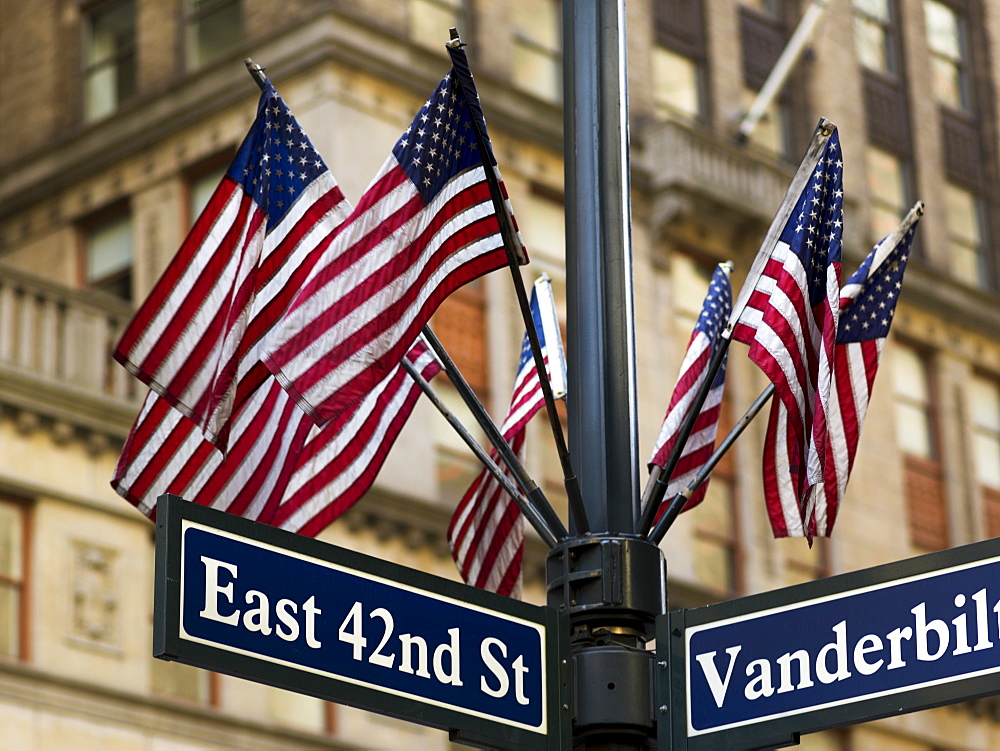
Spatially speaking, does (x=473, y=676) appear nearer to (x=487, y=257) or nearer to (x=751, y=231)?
(x=487, y=257)

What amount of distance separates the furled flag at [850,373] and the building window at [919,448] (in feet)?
93.4

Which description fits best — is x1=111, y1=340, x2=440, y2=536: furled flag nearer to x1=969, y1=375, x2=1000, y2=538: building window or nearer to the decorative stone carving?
the decorative stone carving

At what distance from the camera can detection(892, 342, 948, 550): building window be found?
1409 inches

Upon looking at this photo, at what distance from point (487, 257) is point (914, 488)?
30.6m

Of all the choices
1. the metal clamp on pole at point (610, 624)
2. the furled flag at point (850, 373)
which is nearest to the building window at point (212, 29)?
the furled flag at point (850, 373)

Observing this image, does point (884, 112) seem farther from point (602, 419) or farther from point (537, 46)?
point (602, 419)

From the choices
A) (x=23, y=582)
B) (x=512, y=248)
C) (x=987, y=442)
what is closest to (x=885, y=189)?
(x=987, y=442)

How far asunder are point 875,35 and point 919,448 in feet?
27.7

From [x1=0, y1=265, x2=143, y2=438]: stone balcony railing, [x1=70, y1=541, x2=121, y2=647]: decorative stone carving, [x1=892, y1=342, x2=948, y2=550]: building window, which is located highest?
[x1=892, y1=342, x2=948, y2=550]: building window

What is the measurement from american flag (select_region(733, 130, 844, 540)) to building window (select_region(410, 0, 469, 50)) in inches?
885

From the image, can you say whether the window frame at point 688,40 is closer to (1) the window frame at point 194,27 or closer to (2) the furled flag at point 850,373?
(1) the window frame at point 194,27

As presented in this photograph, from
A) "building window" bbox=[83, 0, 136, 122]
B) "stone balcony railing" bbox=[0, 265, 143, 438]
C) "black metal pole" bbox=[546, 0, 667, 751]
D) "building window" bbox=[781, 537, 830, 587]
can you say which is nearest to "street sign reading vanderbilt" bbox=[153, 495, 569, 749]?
"black metal pole" bbox=[546, 0, 667, 751]

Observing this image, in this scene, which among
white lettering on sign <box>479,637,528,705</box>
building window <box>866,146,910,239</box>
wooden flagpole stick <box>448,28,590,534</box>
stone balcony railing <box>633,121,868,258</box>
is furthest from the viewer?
building window <box>866,146,910,239</box>

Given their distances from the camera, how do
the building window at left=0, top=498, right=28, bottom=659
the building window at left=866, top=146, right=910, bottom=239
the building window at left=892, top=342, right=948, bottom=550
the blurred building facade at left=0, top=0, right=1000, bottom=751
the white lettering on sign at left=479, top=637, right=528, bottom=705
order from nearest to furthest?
the white lettering on sign at left=479, top=637, right=528, bottom=705 < the building window at left=0, top=498, right=28, bottom=659 < the blurred building facade at left=0, top=0, right=1000, bottom=751 < the building window at left=892, top=342, right=948, bottom=550 < the building window at left=866, top=146, right=910, bottom=239
